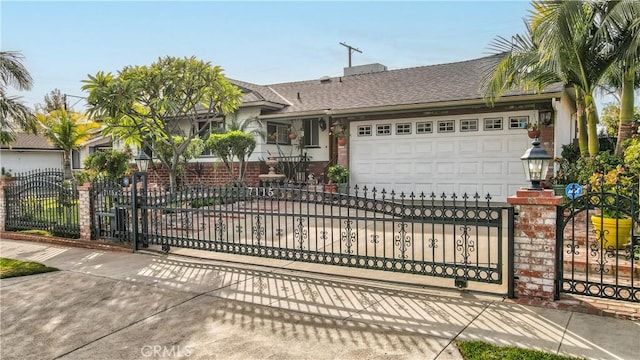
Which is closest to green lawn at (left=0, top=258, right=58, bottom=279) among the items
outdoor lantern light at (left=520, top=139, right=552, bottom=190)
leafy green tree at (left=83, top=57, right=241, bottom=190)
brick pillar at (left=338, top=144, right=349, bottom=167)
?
leafy green tree at (left=83, top=57, right=241, bottom=190)

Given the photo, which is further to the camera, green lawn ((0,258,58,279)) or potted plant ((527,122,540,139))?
potted plant ((527,122,540,139))

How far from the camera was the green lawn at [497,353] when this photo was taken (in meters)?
3.47

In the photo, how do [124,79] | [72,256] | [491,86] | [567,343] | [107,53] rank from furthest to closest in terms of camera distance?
[107,53] < [124,79] < [491,86] < [72,256] < [567,343]

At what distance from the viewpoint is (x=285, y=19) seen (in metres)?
11.0

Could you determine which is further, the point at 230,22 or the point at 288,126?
the point at 288,126

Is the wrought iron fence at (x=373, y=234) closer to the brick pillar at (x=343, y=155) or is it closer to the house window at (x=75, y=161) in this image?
the brick pillar at (x=343, y=155)

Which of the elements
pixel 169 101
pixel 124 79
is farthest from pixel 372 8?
pixel 124 79

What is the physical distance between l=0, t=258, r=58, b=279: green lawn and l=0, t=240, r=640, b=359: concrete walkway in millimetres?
330

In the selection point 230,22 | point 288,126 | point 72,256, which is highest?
point 230,22

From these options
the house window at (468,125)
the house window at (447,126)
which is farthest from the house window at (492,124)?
the house window at (447,126)

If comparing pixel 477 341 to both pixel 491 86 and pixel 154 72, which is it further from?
pixel 154 72

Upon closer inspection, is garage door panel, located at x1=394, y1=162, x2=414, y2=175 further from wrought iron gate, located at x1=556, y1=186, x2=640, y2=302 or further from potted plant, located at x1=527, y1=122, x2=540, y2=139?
wrought iron gate, located at x1=556, y1=186, x2=640, y2=302

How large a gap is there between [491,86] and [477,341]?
7781 millimetres

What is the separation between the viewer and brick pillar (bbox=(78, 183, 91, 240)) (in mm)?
8961
